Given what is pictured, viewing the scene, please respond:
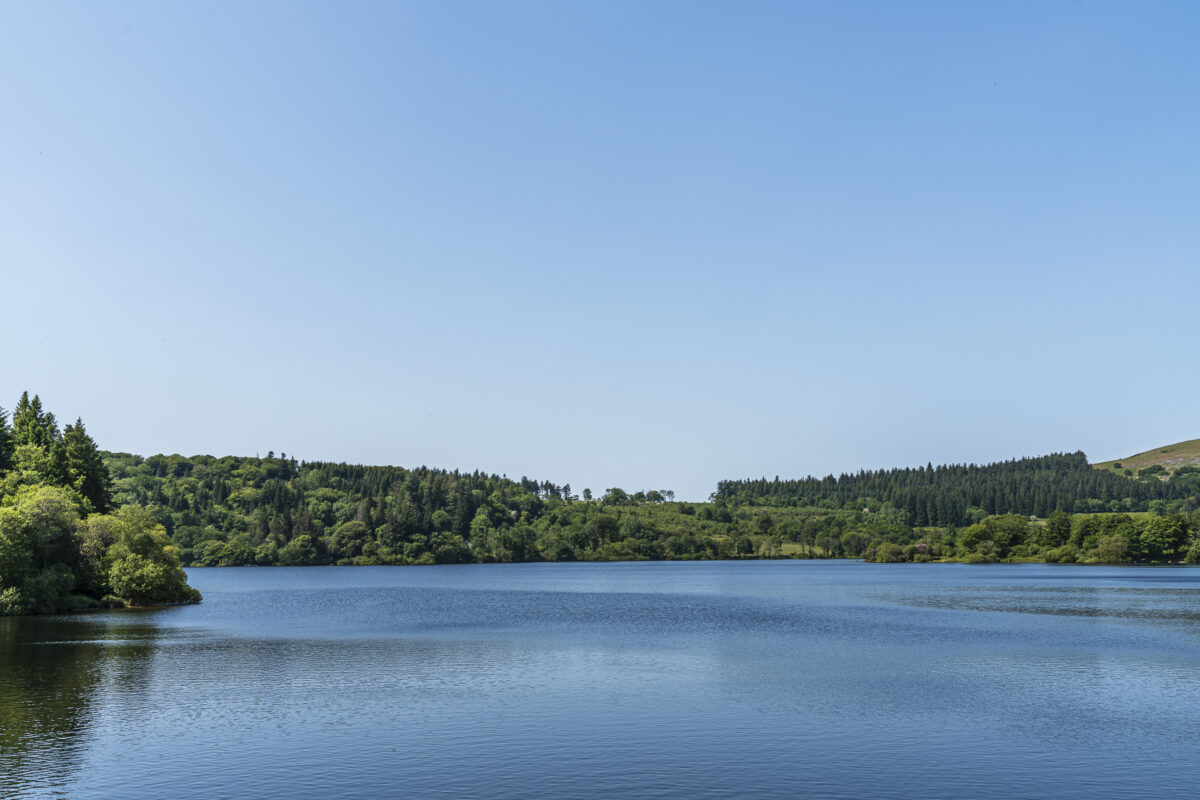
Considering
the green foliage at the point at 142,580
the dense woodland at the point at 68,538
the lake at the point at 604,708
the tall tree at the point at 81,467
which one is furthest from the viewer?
the tall tree at the point at 81,467

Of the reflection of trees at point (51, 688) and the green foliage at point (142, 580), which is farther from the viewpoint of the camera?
the green foliage at point (142, 580)

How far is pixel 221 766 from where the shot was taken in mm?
35969

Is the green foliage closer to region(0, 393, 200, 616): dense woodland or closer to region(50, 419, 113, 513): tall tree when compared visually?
region(0, 393, 200, 616): dense woodland

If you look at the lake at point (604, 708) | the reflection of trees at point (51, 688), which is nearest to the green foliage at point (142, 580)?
the lake at point (604, 708)

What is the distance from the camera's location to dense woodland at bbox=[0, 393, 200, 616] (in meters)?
96.9

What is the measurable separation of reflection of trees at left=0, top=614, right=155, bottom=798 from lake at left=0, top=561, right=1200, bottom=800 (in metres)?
0.22

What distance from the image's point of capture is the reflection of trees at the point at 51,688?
3484cm

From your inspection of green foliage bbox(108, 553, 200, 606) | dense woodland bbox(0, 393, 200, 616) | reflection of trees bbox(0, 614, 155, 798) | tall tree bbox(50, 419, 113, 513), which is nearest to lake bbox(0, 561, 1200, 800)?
reflection of trees bbox(0, 614, 155, 798)

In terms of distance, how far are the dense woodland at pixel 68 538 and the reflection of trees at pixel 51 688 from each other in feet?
27.0

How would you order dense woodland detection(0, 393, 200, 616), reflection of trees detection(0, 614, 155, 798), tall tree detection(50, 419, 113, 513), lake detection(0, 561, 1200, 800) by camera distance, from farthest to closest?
tall tree detection(50, 419, 113, 513)
dense woodland detection(0, 393, 200, 616)
reflection of trees detection(0, 614, 155, 798)
lake detection(0, 561, 1200, 800)

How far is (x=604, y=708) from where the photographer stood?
47.7 metres

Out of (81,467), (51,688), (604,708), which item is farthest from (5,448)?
(604,708)

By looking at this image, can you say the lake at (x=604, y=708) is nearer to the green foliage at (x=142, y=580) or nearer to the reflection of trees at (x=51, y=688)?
the reflection of trees at (x=51, y=688)

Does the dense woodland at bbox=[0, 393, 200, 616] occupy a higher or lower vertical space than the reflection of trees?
higher
